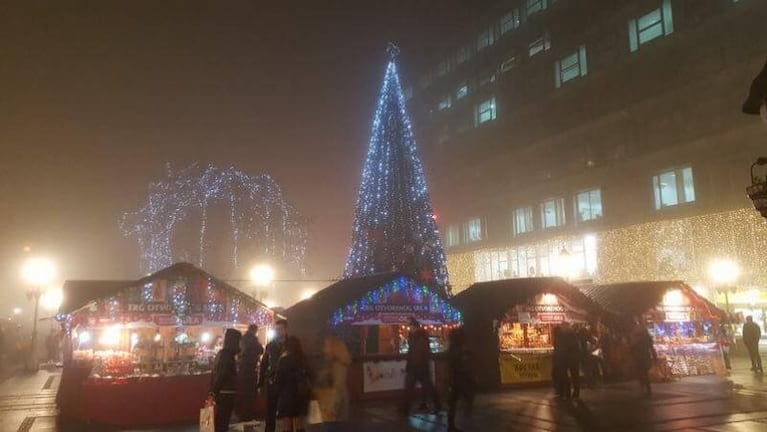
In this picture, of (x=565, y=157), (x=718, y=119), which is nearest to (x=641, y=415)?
(x=718, y=119)

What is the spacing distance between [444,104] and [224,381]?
49672mm

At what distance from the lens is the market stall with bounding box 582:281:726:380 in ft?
65.9

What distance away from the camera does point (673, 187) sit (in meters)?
32.5

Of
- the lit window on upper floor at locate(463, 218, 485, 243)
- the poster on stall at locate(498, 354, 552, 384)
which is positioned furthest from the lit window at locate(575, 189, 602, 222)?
the poster on stall at locate(498, 354, 552, 384)

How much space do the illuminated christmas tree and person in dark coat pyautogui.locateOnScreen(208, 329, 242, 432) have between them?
16.4m

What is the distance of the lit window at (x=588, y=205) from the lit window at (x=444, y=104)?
67.0 ft

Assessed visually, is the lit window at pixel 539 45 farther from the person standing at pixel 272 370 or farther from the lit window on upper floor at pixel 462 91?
the person standing at pixel 272 370

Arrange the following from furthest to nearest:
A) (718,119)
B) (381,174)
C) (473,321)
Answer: (718,119), (381,174), (473,321)

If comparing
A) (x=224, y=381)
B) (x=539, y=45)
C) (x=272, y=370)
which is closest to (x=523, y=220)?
(x=539, y=45)

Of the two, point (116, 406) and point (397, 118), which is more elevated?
point (397, 118)

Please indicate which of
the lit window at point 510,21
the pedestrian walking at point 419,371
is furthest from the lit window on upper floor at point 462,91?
the pedestrian walking at point 419,371

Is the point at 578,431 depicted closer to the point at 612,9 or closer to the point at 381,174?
the point at 381,174

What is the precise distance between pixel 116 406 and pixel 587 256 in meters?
31.1

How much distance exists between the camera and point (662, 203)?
108ft
